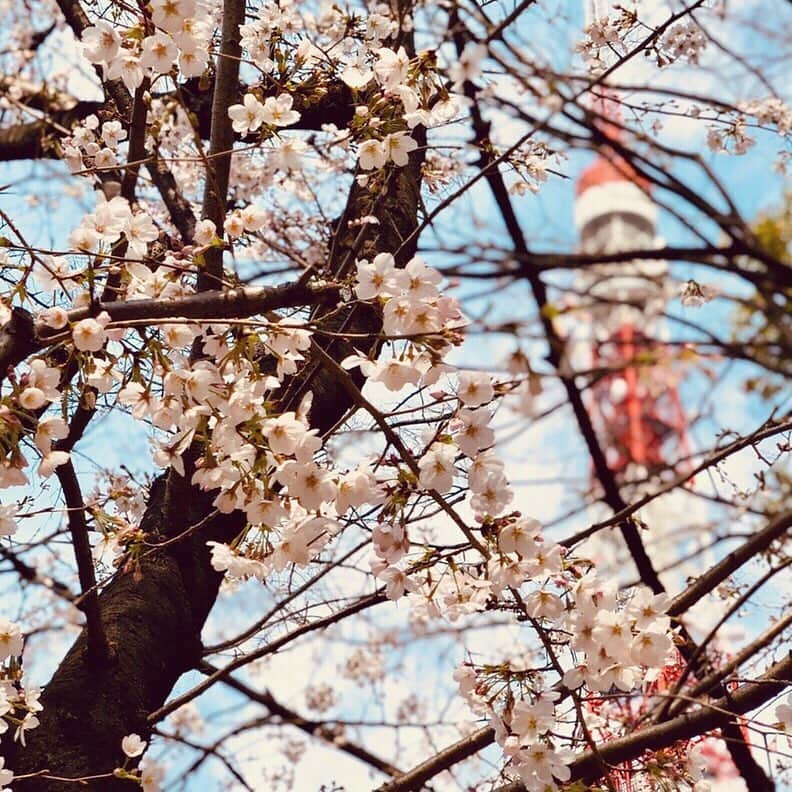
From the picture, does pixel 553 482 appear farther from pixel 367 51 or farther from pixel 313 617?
pixel 367 51

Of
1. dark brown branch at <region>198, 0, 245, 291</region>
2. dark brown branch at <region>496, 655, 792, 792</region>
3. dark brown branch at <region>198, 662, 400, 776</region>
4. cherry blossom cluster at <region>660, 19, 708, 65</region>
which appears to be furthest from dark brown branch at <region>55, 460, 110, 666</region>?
cherry blossom cluster at <region>660, 19, 708, 65</region>

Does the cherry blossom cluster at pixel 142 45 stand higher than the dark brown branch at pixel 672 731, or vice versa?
the cherry blossom cluster at pixel 142 45

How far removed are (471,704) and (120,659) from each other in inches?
27.3

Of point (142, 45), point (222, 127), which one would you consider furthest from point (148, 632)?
point (142, 45)

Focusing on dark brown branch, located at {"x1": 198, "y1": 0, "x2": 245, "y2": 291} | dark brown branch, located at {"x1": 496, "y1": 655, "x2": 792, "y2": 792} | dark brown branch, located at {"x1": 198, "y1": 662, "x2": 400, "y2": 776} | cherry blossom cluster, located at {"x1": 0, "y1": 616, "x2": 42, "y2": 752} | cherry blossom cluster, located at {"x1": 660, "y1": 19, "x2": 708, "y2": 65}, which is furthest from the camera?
dark brown branch, located at {"x1": 198, "y1": 662, "x2": 400, "y2": 776}

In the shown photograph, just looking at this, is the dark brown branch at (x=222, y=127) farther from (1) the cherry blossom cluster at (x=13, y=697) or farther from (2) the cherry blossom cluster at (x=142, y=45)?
(1) the cherry blossom cluster at (x=13, y=697)

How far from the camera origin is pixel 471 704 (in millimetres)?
1988

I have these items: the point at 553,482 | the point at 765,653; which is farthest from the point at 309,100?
the point at 765,653

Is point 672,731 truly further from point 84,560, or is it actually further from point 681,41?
point 681,41

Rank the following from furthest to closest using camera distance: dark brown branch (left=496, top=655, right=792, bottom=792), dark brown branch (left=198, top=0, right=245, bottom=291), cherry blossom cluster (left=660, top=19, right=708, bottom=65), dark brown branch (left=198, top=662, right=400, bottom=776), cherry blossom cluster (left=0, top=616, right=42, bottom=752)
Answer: dark brown branch (left=198, top=662, right=400, bottom=776) < cherry blossom cluster (left=660, top=19, right=708, bottom=65) < dark brown branch (left=198, top=0, right=245, bottom=291) < dark brown branch (left=496, top=655, right=792, bottom=792) < cherry blossom cluster (left=0, top=616, right=42, bottom=752)

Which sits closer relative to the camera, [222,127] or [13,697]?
[13,697]

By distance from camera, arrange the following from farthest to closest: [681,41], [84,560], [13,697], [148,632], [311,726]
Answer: [311,726] < [681,41] < [148,632] < [84,560] < [13,697]

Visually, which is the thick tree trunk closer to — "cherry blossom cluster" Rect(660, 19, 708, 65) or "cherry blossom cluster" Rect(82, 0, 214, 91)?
"cherry blossom cluster" Rect(82, 0, 214, 91)

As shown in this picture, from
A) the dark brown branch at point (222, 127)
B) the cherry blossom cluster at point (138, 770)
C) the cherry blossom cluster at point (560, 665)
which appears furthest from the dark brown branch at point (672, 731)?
the dark brown branch at point (222, 127)
